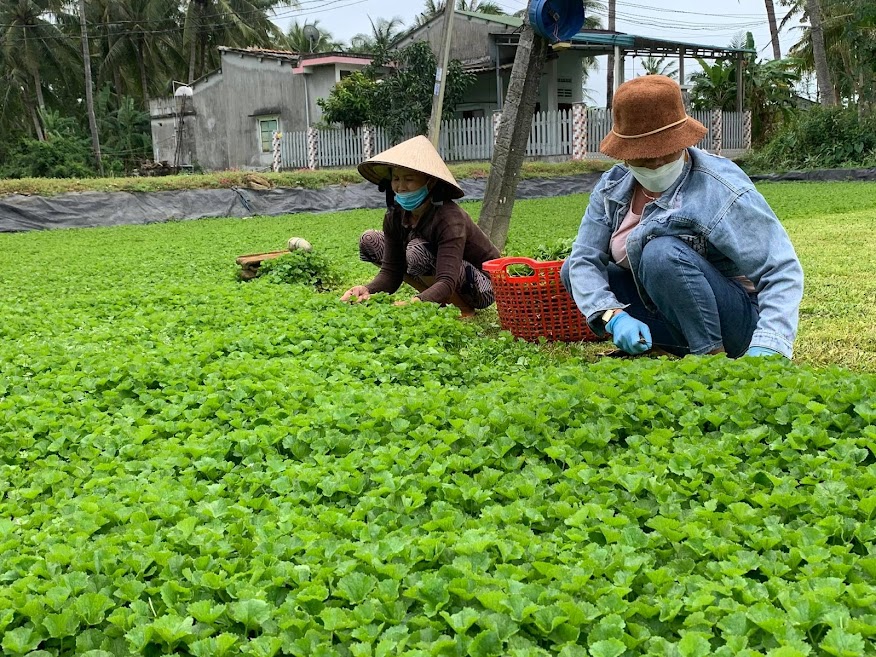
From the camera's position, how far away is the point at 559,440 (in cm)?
270

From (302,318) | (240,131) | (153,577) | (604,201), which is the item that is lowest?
(153,577)

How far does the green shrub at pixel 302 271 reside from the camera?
22.5ft

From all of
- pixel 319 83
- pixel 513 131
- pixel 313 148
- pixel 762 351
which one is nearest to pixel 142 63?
pixel 319 83

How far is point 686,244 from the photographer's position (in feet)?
11.7

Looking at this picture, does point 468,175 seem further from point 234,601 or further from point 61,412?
point 234,601

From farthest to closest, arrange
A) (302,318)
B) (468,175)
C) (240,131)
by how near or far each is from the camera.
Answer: (240,131) < (468,175) < (302,318)

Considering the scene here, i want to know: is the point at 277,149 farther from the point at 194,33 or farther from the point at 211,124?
the point at 194,33

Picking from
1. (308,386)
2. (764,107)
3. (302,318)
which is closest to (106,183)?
(302,318)

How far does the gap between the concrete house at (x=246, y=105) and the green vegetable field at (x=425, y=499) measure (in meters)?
21.6

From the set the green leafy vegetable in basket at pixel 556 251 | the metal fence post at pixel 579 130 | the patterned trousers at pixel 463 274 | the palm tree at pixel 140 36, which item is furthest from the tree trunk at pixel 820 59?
the palm tree at pixel 140 36

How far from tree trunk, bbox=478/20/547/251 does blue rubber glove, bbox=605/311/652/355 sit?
3994mm

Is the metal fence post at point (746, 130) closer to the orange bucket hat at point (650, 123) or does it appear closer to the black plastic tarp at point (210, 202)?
the black plastic tarp at point (210, 202)

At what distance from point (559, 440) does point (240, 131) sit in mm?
26528

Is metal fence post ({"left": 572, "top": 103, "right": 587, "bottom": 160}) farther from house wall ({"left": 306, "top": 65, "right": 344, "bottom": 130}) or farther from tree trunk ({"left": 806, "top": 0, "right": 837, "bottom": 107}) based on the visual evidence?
house wall ({"left": 306, "top": 65, "right": 344, "bottom": 130})
